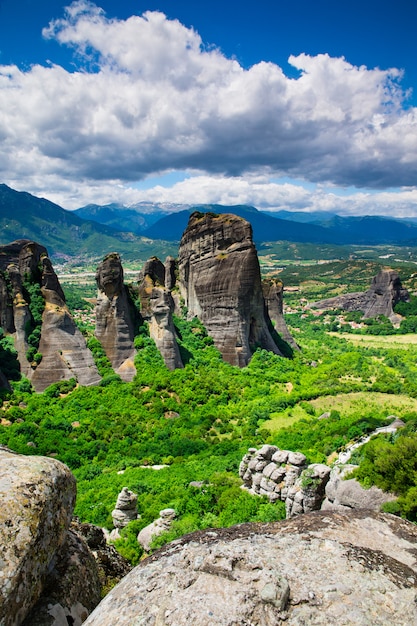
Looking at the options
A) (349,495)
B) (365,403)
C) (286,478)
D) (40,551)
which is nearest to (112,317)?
(365,403)

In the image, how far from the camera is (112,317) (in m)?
36.8

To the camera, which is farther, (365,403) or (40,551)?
(365,403)

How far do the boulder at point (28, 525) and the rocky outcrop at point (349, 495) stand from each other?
8.77 meters

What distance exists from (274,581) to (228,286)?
124 ft

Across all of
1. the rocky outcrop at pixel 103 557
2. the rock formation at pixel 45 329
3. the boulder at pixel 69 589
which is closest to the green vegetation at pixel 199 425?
the rock formation at pixel 45 329

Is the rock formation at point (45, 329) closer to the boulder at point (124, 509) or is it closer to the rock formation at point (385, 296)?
the boulder at point (124, 509)

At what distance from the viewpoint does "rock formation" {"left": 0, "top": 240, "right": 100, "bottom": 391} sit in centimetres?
3225

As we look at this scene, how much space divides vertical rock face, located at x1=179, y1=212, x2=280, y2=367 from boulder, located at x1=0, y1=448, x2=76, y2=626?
36379mm

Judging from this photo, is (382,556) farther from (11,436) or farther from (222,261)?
(222,261)

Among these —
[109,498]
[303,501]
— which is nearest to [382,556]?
[303,501]

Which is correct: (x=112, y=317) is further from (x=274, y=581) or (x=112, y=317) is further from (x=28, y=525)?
(x=274, y=581)

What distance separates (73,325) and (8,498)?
3072 centimetres

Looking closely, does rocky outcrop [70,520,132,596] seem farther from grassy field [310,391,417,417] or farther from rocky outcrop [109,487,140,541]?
grassy field [310,391,417,417]

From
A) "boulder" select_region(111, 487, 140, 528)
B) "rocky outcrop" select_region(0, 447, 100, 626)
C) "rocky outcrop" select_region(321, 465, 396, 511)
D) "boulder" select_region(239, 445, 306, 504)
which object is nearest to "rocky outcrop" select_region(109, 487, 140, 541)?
"boulder" select_region(111, 487, 140, 528)
